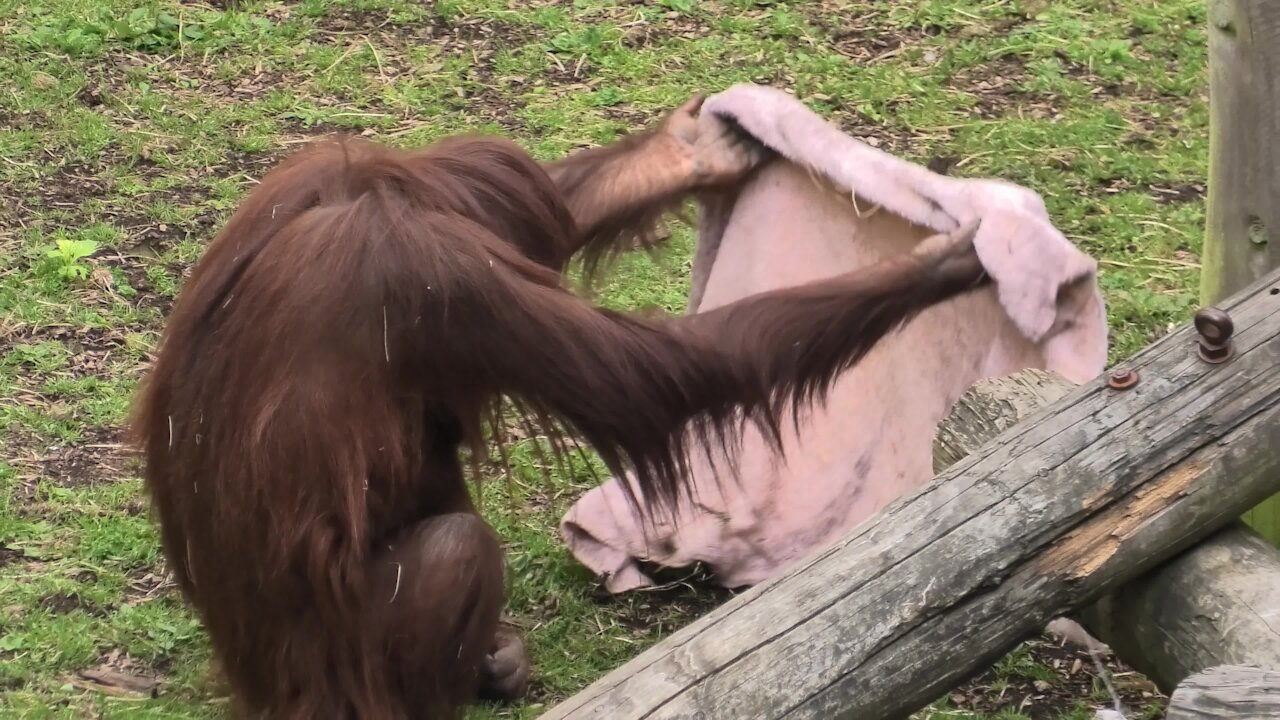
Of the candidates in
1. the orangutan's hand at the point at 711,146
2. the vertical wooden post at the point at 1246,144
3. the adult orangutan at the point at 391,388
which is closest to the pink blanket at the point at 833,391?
the orangutan's hand at the point at 711,146

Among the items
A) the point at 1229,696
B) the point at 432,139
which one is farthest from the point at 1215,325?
the point at 432,139

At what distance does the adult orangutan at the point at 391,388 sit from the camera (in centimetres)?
208

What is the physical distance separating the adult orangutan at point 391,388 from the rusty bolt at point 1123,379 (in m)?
0.37

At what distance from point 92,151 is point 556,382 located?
3.10m

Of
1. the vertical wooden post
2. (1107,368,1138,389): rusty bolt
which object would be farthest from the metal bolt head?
the vertical wooden post

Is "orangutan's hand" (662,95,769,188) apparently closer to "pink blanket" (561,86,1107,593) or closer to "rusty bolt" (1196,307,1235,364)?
"pink blanket" (561,86,1107,593)

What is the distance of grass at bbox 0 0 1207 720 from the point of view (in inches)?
113

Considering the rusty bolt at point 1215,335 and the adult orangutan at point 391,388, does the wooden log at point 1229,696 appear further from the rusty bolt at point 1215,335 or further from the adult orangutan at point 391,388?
the adult orangutan at point 391,388

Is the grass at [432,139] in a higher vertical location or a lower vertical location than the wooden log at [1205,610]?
lower

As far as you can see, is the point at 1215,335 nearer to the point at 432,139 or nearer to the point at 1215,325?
the point at 1215,325

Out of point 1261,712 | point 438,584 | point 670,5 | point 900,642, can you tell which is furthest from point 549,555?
point 670,5

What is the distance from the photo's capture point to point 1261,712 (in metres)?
1.56

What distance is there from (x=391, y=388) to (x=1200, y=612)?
1.19 metres

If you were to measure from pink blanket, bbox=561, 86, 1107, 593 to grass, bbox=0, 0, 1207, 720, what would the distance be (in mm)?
128
